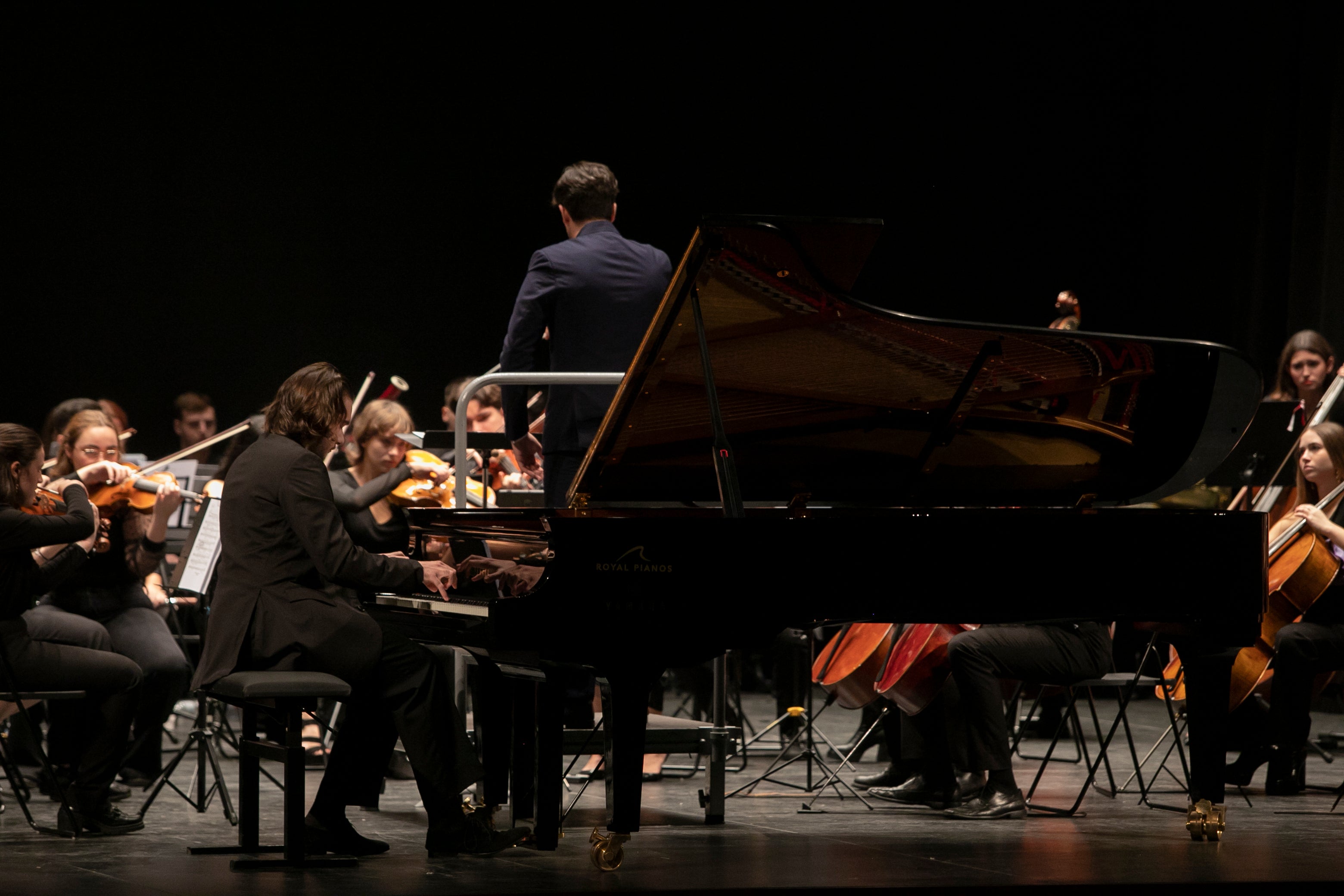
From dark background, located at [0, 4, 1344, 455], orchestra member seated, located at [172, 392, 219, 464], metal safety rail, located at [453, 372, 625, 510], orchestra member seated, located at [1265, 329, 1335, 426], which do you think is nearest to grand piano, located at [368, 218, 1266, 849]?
metal safety rail, located at [453, 372, 625, 510]

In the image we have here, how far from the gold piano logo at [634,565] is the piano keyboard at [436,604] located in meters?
0.27

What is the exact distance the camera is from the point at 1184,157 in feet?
28.9

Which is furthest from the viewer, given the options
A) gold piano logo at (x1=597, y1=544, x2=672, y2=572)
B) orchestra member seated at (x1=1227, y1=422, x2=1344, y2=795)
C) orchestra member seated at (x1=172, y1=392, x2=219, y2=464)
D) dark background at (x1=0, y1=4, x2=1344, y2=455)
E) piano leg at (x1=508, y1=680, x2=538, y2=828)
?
dark background at (x1=0, y1=4, x2=1344, y2=455)

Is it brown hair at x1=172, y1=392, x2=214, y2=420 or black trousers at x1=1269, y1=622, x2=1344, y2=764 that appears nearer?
black trousers at x1=1269, y1=622, x2=1344, y2=764

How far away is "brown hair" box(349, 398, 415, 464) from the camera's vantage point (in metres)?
5.51

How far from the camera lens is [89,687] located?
432 centimetres

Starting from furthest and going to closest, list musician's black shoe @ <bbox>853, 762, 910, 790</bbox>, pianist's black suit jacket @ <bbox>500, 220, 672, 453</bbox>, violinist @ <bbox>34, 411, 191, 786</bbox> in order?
musician's black shoe @ <bbox>853, 762, 910, 790</bbox>
violinist @ <bbox>34, 411, 191, 786</bbox>
pianist's black suit jacket @ <bbox>500, 220, 672, 453</bbox>

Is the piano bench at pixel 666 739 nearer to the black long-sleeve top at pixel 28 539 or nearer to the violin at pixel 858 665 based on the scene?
the violin at pixel 858 665

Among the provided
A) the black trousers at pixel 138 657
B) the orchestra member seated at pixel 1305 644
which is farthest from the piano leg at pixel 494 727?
the orchestra member seated at pixel 1305 644

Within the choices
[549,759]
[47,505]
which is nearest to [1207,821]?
[549,759]

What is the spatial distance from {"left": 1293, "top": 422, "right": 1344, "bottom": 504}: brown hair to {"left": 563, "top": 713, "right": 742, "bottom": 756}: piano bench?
2109 millimetres

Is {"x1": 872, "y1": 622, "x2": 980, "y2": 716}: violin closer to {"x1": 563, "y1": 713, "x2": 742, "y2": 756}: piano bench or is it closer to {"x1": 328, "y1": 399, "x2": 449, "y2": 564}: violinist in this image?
{"x1": 563, "y1": 713, "x2": 742, "y2": 756}: piano bench

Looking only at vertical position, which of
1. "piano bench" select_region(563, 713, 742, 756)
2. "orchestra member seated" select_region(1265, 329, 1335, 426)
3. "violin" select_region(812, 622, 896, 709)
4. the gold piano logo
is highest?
"orchestra member seated" select_region(1265, 329, 1335, 426)

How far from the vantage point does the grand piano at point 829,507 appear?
3.42 metres
